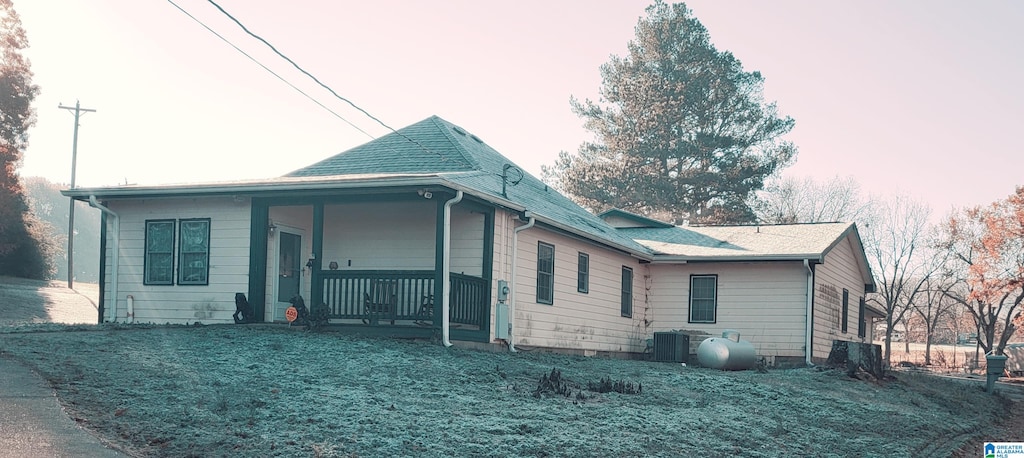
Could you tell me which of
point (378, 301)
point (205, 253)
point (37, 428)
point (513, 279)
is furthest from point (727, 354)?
point (37, 428)

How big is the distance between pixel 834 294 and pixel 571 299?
8357mm

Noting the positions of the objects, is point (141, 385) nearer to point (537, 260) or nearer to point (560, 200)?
point (537, 260)

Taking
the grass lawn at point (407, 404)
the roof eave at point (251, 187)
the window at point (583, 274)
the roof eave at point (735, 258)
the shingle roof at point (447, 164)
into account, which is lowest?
the grass lawn at point (407, 404)

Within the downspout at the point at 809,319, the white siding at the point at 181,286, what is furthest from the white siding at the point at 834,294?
the white siding at the point at 181,286

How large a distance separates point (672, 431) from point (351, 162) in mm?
10482

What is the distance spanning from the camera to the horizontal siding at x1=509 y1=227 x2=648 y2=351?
56.0ft

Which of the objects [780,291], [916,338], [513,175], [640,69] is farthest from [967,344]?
[513,175]

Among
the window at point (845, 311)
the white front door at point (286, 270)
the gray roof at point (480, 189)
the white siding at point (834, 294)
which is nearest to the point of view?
the gray roof at point (480, 189)

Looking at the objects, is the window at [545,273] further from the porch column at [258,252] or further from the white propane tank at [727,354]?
the porch column at [258,252]

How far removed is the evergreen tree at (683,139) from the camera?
42125 millimetres

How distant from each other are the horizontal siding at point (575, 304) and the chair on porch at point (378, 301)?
2594mm

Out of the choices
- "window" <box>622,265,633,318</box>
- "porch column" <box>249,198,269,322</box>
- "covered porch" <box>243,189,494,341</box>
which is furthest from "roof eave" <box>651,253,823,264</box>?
"porch column" <box>249,198,269,322</box>

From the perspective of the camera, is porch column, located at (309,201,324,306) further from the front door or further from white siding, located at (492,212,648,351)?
white siding, located at (492,212,648,351)

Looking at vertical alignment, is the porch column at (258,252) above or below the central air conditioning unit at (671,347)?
above
